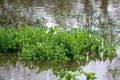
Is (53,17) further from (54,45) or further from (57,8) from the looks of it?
(54,45)

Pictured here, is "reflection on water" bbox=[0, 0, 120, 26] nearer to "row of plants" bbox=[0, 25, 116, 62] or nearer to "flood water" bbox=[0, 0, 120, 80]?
"flood water" bbox=[0, 0, 120, 80]

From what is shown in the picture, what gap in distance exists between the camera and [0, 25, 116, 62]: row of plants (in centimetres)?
741

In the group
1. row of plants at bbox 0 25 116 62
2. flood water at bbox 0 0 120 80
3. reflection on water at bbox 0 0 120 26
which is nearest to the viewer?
flood water at bbox 0 0 120 80

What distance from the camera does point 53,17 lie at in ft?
37.4

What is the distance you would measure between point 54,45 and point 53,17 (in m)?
3.94

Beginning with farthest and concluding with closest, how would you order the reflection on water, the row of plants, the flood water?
the reflection on water < the row of plants < the flood water

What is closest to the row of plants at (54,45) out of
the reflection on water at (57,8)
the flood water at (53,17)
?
the flood water at (53,17)

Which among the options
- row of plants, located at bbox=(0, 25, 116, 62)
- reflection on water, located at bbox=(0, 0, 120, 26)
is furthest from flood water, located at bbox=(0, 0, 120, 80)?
row of plants, located at bbox=(0, 25, 116, 62)

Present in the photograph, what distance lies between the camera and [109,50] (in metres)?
7.80

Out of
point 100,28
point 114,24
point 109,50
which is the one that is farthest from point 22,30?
point 114,24

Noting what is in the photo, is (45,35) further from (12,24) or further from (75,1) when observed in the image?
(75,1)

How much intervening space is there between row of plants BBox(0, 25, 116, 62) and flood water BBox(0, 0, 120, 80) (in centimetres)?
16

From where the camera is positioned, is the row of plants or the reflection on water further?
the reflection on water

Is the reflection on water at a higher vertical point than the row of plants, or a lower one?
lower
